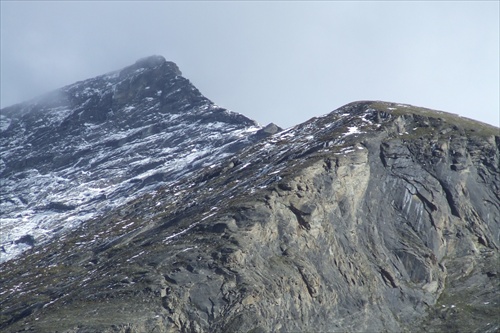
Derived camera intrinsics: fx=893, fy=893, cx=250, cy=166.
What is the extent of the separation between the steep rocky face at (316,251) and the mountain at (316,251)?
248 millimetres

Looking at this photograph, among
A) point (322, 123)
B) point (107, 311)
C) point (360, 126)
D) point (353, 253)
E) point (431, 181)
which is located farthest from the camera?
point (322, 123)

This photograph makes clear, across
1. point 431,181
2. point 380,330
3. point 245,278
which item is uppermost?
point 431,181

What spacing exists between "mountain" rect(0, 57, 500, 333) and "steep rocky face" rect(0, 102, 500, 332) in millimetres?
Result: 248

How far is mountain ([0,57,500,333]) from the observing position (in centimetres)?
13075

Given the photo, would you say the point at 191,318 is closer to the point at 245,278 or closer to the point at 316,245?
A: the point at 245,278

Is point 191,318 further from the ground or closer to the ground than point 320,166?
closer to the ground

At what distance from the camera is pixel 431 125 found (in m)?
179

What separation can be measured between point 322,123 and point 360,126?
67.5 ft

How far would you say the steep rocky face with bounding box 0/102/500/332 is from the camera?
131m

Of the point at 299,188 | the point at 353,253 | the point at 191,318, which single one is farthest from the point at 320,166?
the point at 191,318

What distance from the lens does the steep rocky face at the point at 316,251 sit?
429 feet

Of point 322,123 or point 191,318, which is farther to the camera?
point 322,123

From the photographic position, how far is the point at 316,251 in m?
144

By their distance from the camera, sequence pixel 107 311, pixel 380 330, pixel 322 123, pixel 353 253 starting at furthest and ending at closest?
pixel 322 123 < pixel 353 253 < pixel 380 330 < pixel 107 311
